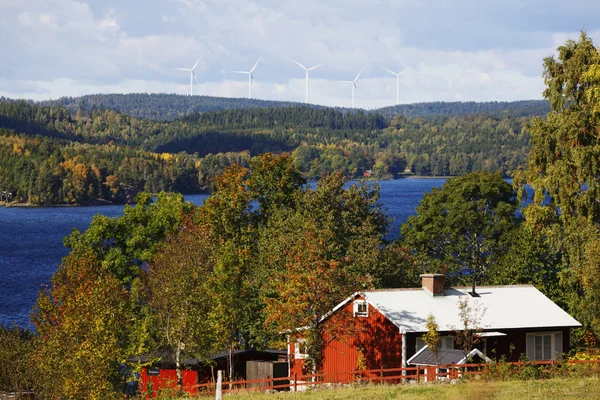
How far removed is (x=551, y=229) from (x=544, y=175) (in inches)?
135

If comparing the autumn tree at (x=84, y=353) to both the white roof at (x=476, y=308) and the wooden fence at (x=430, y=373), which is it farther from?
the white roof at (x=476, y=308)

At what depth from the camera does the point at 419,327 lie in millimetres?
43125

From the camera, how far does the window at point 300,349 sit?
147ft

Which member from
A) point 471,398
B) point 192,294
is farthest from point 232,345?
point 471,398

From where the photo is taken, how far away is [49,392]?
3656 centimetres

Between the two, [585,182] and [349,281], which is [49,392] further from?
[585,182]

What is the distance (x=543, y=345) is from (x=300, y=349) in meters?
11.8

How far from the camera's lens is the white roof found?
43.8 m

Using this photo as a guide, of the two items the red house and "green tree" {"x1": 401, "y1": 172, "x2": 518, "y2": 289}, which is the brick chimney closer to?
the red house

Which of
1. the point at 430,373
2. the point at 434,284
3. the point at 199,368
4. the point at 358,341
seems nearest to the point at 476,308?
the point at 434,284

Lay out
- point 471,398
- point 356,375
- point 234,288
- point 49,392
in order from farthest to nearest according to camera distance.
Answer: point 234,288
point 356,375
point 49,392
point 471,398

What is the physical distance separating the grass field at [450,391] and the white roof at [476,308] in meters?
8.13

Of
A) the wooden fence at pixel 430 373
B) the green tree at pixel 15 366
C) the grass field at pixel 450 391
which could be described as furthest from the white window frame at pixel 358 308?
the green tree at pixel 15 366

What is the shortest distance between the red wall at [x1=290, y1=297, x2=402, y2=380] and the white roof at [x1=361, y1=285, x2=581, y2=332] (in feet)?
2.84
